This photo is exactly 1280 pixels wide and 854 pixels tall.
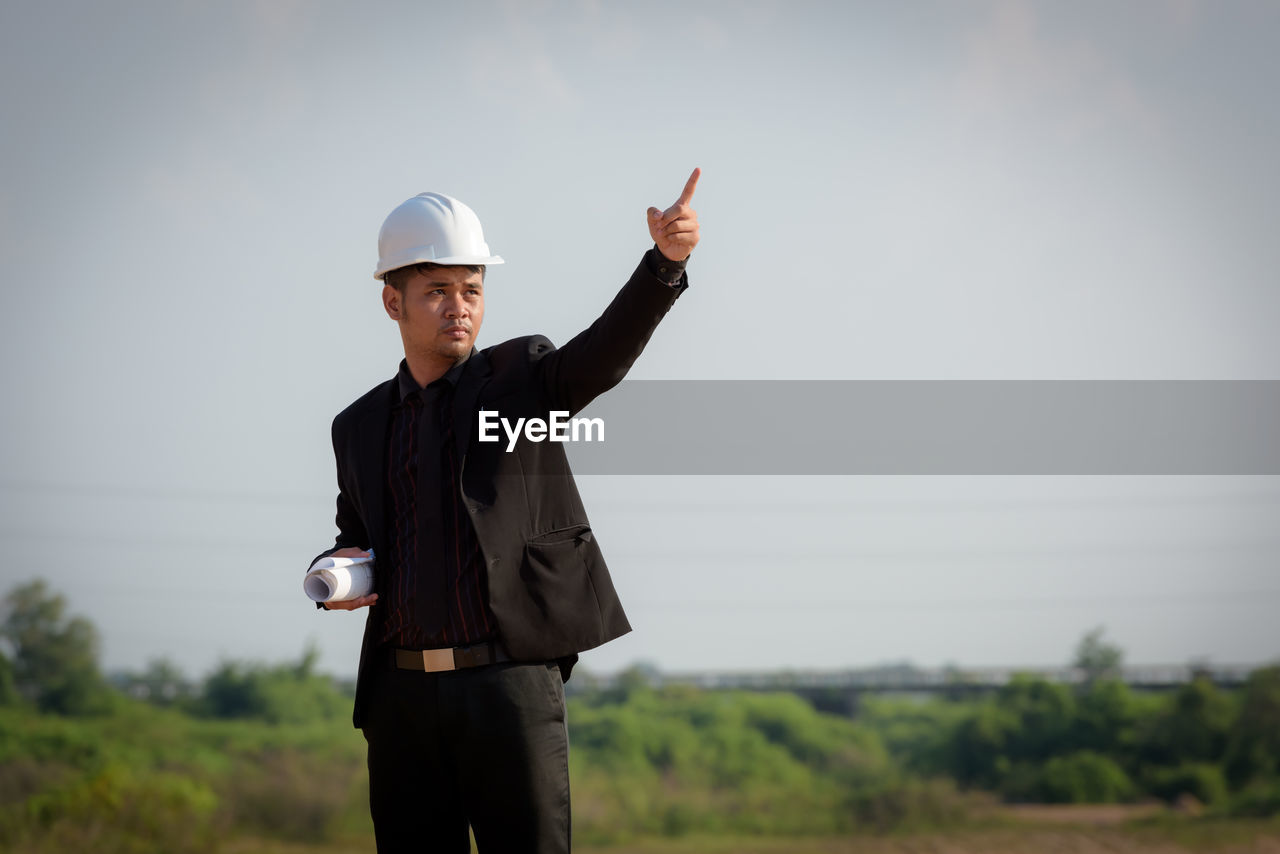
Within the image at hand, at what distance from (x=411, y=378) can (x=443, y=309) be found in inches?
7.8

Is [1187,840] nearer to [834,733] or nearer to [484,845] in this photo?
[834,733]

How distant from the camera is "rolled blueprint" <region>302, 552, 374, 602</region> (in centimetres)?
248

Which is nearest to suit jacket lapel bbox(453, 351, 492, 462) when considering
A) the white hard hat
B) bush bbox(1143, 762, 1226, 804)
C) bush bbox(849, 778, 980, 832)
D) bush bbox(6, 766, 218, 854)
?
the white hard hat

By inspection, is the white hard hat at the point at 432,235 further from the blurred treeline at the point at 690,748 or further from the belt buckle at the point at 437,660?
the blurred treeline at the point at 690,748

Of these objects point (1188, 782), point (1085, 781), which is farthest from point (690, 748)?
point (1188, 782)

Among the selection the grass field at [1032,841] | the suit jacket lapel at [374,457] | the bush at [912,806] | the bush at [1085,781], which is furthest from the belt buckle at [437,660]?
the bush at [1085,781]

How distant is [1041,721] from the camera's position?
547 inches

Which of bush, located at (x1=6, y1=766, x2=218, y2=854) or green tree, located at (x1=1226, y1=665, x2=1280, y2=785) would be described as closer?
bush, located at (x1=6, y1=766, x2=218, y2=854)

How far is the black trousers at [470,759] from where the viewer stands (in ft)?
7.97

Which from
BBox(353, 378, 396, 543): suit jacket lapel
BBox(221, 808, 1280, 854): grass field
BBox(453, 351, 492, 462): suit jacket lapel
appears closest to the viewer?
BBox(453, 351, 492, 462): suit jacket lapel

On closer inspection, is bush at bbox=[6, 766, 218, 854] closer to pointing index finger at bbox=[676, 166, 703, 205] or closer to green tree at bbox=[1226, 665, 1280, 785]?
green tree at bbox=[1226, 665, 1280, 785]


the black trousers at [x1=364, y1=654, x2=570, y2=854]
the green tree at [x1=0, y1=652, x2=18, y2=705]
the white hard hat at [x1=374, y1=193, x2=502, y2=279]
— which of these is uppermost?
the white hard hat at [x1=374, y1=193, x2=502, y2=279]

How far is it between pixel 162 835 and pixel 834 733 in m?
6.93

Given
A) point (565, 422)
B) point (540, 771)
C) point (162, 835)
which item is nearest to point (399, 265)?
point (565, 422)
